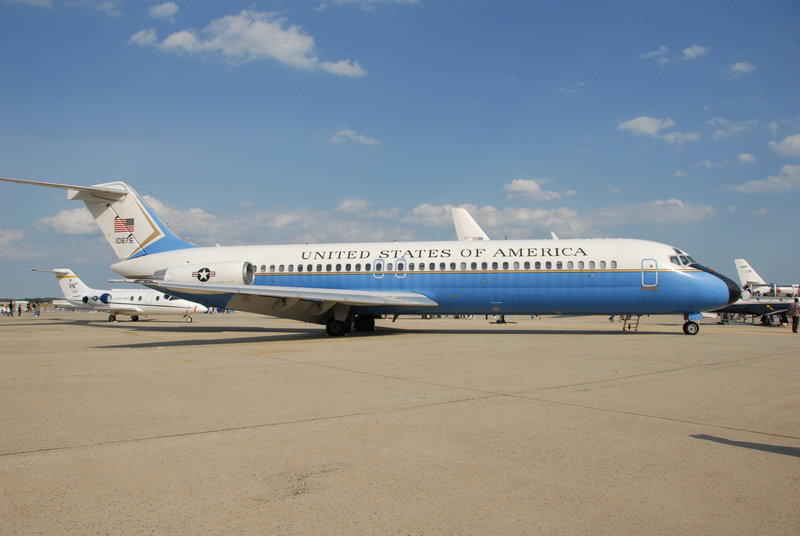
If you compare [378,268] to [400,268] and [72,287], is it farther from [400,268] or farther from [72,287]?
[72,287]

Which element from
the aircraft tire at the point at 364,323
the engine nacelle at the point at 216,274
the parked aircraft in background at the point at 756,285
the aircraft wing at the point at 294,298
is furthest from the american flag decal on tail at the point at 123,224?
the parked aircraft in background at the point at 756,285

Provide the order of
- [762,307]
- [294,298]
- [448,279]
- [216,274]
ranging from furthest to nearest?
[762,307] → [216,274] → [448,279] → [294,298]

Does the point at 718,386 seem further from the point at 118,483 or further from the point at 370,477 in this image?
the point at 118,483

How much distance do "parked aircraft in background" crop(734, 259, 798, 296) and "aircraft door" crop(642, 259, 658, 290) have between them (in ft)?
86.6

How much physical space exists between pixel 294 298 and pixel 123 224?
11190 millimetres

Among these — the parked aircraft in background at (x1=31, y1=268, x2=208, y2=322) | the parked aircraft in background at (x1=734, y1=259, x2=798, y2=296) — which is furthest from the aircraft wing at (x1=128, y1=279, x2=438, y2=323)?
the parked aircraft in background at (x1=734, y1=259, x2=798, y2=296)

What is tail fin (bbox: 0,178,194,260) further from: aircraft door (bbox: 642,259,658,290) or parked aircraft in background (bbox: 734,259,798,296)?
parked aircraft in background (bbox: 734,259,798,296)

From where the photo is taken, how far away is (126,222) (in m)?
23.9

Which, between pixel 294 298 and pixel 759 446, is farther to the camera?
pixel 294 298

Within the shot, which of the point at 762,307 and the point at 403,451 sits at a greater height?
the point at 762,307

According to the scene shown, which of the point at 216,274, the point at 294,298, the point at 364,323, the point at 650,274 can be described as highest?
the point at 650,274

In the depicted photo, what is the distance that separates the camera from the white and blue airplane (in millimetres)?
19094

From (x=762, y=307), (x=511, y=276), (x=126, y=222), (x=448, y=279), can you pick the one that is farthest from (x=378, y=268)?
(x=762, y=307)

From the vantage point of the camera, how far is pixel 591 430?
580 cm
